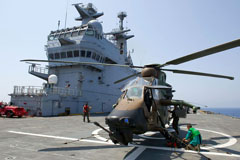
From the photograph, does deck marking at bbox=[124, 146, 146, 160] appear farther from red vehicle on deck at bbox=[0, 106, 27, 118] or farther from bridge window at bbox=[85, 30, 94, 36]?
bridge window at bbox=[85, 30, 94, 36]

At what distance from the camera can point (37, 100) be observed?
21.3 meters

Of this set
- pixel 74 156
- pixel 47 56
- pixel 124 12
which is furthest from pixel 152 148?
pixel 124 12

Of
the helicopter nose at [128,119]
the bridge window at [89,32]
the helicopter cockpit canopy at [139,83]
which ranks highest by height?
the bridge window at [89,32]

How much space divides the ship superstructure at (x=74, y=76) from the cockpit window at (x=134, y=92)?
17308mm

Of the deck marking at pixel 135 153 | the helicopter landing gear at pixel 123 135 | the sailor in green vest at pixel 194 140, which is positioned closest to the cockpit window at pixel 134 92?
the helicopter landing gear at pixel 123 135

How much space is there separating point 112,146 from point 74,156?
1.93m

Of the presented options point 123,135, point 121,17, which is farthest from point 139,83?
point 121,17

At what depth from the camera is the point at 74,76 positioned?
2594cm

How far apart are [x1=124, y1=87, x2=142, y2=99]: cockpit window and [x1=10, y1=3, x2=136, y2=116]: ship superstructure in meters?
17.3

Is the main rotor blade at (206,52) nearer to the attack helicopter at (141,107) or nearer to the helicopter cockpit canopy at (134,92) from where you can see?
the attack helicopter at (141,107)

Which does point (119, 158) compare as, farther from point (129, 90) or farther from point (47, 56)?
point (47, 56)

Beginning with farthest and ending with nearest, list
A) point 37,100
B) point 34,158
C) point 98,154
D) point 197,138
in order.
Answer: point 37,100, point 197,138, point 98,154, point 34,158

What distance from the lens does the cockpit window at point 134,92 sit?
6550 mm

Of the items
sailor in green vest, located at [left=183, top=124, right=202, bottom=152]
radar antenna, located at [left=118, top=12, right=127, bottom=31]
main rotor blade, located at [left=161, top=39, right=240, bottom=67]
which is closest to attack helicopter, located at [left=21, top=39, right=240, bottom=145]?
main rotor blade, located at [left=161, top=39, right=240, bottom=67]
